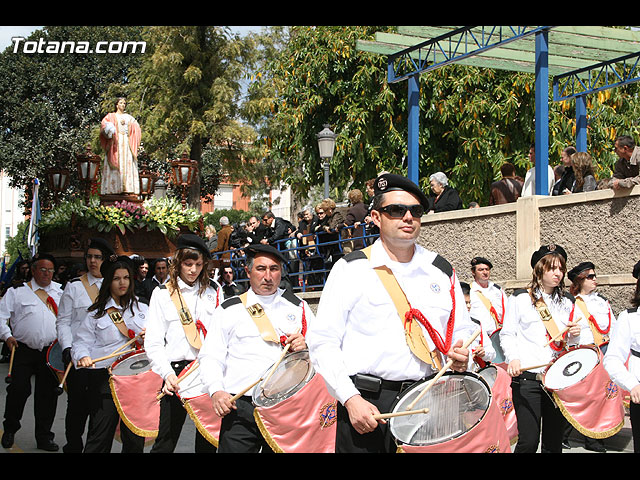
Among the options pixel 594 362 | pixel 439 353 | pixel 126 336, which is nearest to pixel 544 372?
pixel 594 362

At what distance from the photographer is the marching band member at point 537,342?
22.2 feet

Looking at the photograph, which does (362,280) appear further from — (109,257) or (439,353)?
(109,257)

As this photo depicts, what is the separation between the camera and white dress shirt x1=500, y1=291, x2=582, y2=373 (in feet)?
22.3

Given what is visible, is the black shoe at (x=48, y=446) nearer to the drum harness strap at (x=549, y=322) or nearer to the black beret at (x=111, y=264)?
the black beret at (x=111, y=264)

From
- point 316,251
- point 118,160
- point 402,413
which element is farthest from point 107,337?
point 118,160

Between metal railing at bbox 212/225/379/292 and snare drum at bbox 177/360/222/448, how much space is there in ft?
25.5

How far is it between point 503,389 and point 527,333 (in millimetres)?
474

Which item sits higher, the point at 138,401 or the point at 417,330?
the point at 417,330

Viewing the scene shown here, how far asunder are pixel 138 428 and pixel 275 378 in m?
1.78

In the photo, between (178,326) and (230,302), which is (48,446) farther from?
(230,302)

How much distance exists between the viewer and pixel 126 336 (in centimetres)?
743

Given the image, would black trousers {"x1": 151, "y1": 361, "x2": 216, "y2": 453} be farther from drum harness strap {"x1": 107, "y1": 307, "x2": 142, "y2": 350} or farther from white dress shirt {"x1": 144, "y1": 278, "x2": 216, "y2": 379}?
drum harness strap {"x1": 107, "y1": 307, "x2": 142, "y2": 350}

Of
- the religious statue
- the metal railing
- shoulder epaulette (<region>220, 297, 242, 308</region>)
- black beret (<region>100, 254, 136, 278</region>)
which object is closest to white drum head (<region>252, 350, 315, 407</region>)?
shoulder epaulette (<region>220, 297, 242, 308</region>)

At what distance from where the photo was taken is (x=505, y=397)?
22.1ft
